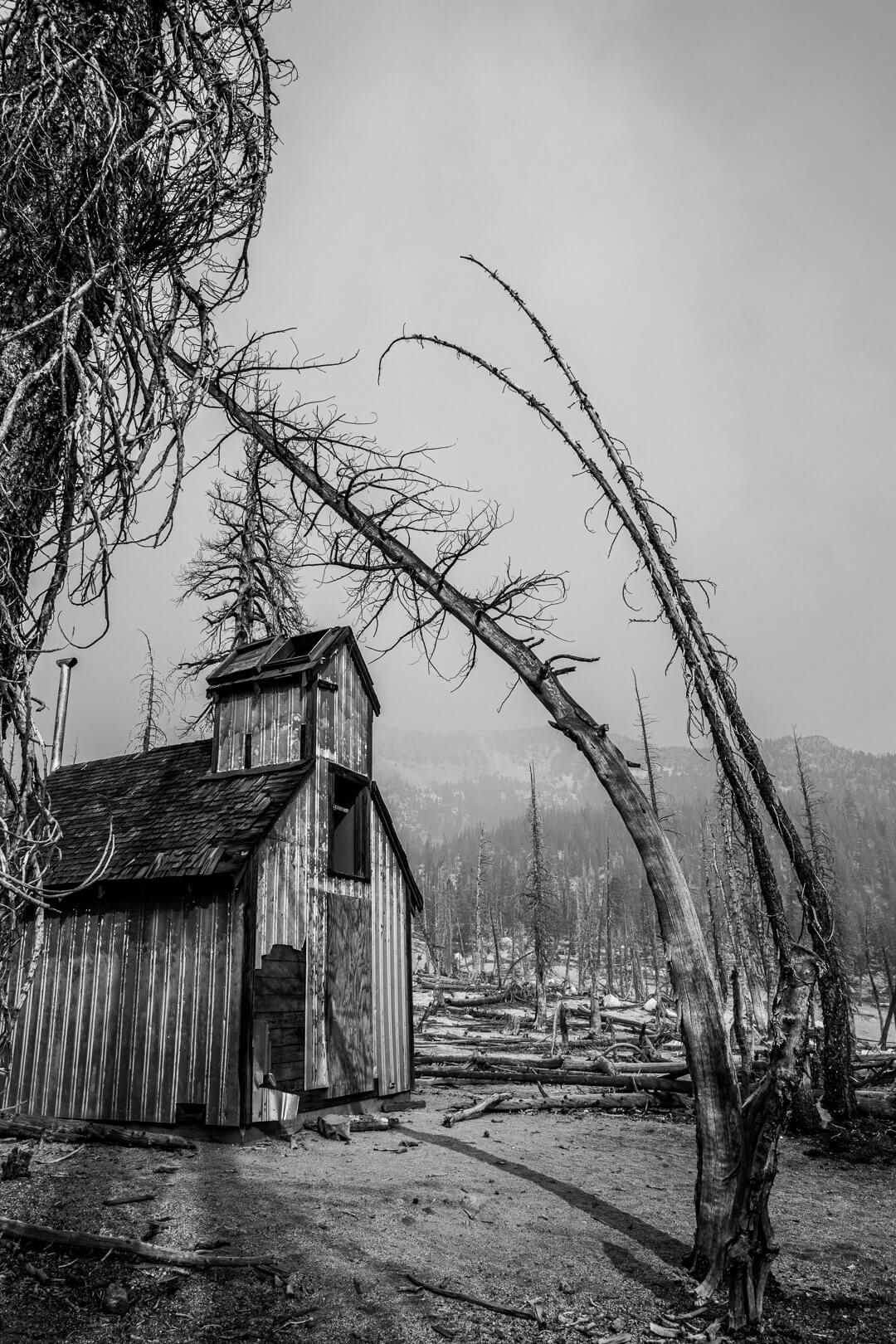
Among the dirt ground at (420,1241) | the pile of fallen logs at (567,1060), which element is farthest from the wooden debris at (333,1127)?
the pile of fallen logs at (567,1060)

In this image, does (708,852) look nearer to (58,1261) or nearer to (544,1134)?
(544,1134)

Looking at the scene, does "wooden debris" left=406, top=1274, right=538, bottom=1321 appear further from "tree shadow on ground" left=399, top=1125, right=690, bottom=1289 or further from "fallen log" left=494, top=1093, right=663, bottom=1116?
"fallen log" left=494, top=1093, right=663, bottom=1116

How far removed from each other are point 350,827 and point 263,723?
2.61 m

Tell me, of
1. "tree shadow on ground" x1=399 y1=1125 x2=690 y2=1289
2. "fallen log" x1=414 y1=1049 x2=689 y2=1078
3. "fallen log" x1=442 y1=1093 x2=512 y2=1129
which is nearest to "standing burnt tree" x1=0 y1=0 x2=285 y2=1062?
"tree shadow on ground" x1=399 y1=1125 x2=690 y2=1289

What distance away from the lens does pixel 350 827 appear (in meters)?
15.8

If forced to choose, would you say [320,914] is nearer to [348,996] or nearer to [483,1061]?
[348,996]

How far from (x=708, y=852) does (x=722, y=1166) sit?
5226 cm

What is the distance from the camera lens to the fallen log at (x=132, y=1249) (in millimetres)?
6180

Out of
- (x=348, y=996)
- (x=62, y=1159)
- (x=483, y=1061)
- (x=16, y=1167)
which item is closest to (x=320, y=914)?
(x=348, y=996)

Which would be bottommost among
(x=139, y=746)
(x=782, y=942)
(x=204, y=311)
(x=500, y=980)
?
(x=500, y=980)

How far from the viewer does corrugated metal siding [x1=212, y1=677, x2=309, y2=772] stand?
1486 centimetres

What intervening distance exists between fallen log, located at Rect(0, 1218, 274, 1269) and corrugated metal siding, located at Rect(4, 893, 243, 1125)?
17.8ft

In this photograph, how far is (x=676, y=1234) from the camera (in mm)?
7238

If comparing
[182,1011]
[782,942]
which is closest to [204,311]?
[782,942]
